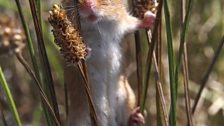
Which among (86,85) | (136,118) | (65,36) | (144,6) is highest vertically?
(65,36)

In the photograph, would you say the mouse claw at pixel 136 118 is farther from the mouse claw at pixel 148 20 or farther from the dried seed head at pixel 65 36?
the dried seed head at pixel 65 36

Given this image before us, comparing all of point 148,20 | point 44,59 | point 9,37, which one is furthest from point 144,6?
point 9,37

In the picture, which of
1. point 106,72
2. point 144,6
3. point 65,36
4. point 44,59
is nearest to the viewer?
point 65,36

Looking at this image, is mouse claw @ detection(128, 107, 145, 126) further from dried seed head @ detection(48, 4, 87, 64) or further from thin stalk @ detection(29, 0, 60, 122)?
dried seed head @ detection(48, 4, 87, 64)

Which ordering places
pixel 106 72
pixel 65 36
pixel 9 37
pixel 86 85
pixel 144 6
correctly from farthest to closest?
pixel 9 37
pixel 106 72
pixel 144 6
pixel 86 85
pixel 65 36

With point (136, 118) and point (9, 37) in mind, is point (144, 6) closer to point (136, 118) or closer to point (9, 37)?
point (136, 118)

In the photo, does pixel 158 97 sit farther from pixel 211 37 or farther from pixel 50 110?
pixel 211 37

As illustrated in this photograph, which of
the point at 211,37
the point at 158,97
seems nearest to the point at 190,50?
the point at 211,37
